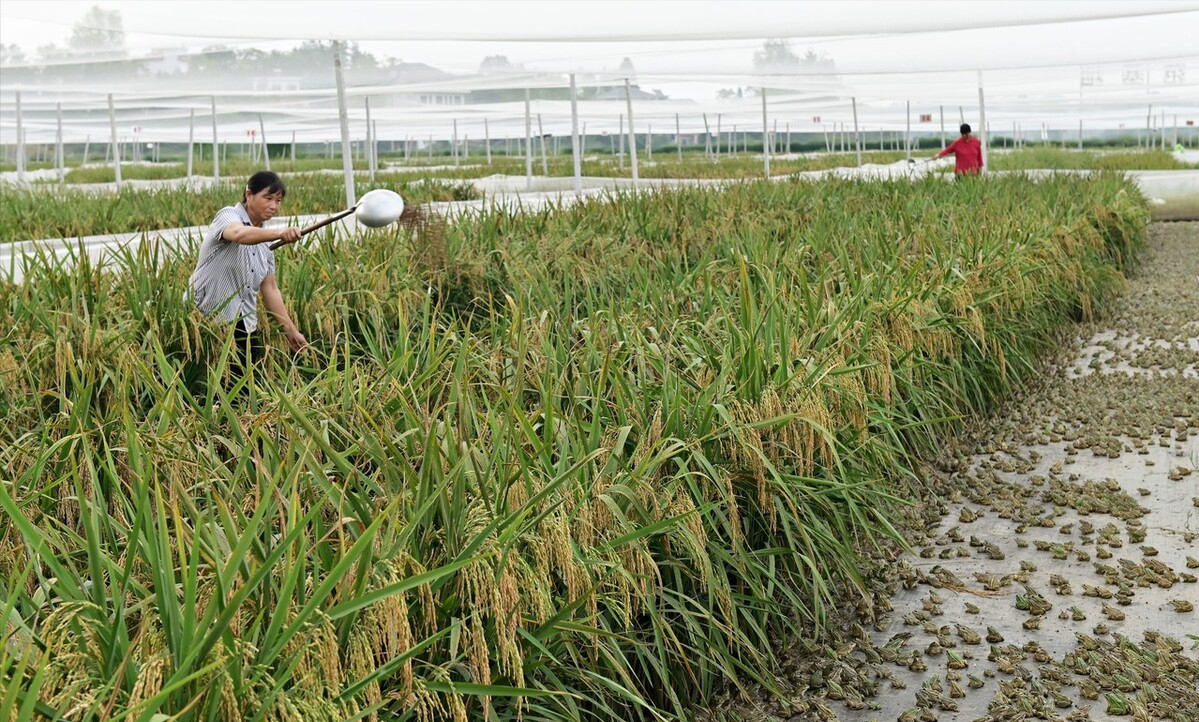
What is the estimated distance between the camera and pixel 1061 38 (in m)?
10.5

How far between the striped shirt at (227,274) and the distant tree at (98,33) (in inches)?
136

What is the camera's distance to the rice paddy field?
1.71 m

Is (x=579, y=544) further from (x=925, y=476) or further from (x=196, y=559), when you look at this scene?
(x=925, y=476)

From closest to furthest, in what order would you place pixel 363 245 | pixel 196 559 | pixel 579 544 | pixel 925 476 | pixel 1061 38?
1. pixel 196 559
2. pixel 579 544
3. pixel 925 476
4. pixel 363 245
5. pixel 1061 38

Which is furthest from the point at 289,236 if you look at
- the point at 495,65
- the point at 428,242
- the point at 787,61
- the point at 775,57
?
the point at 787,61

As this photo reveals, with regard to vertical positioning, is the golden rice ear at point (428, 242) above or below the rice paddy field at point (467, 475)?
above

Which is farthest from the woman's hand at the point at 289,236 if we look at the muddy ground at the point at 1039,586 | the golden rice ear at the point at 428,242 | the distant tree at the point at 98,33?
the distant tree at the point at 98,33

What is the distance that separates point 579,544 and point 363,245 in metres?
3.31

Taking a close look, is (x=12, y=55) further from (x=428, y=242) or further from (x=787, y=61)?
(x=787, y=61)

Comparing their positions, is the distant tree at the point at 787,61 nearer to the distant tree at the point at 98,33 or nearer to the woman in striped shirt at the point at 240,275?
the distant tree at the point at 98,33

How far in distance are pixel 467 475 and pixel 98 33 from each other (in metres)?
7.13

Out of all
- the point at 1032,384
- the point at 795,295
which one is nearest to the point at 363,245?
the point at 795,295

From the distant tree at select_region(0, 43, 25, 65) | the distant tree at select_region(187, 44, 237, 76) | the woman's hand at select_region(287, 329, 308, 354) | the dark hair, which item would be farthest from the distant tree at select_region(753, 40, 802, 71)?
the woman's hand at select_region(287, 329, 308, 354)

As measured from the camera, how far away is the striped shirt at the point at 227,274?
4340mm
